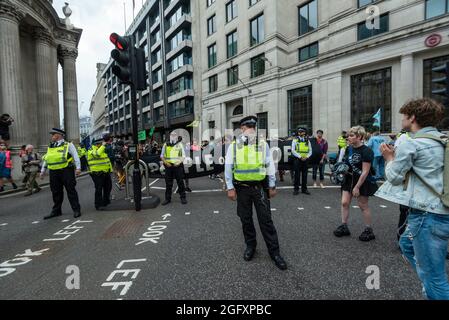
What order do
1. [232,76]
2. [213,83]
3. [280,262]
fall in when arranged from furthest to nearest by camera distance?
[213,83]
[232,76]
[280,262]

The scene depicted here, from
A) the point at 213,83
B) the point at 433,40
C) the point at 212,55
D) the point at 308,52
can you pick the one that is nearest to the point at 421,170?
the point at 433,40

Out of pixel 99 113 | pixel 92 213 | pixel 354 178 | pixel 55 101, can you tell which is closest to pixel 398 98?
pixel 354 178

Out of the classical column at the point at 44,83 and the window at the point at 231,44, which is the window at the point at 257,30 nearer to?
the window at the point at 231,44

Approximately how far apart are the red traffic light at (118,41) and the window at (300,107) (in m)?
16.9

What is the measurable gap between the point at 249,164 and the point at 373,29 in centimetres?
1919

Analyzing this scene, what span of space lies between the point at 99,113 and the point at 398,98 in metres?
96.8

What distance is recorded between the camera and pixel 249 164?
3121 mm

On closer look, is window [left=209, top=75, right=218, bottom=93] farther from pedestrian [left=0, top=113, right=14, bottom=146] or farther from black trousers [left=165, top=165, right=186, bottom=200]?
black trousers [left=165, top=165, right=186, bottom=200]

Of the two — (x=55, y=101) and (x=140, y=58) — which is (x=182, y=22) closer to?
(x=55, y=101)

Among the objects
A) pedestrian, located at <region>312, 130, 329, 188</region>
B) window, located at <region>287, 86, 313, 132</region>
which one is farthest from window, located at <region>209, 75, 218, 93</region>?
pedestrian, located at <region>312, 130, 329, 188</region>

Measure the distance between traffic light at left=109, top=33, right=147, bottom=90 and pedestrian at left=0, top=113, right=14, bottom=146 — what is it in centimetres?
1240

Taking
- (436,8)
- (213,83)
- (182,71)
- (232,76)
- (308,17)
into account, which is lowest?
(436,8)

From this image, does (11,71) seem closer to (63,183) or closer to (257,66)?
(63,183)

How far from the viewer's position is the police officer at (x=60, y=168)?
17.6 feet
